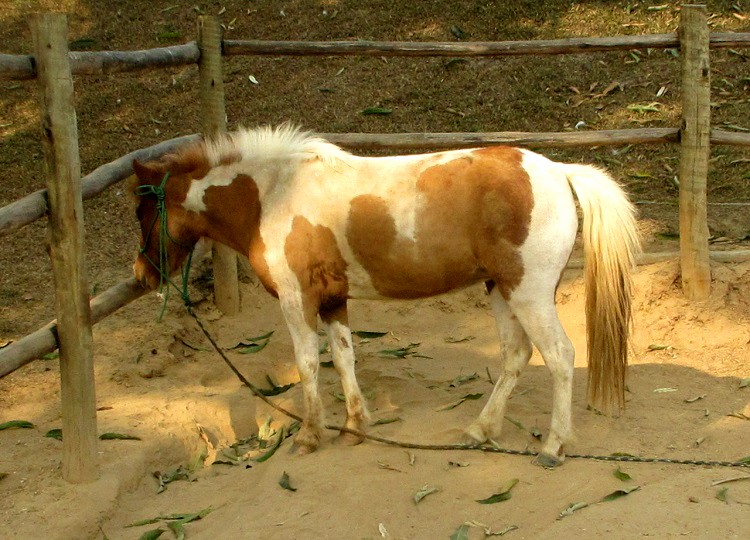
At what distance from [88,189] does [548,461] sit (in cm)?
268

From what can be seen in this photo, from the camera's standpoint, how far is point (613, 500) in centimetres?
416

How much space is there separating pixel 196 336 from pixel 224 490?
6.64ft

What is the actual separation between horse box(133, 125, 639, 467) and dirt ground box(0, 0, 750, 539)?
1.34 ft

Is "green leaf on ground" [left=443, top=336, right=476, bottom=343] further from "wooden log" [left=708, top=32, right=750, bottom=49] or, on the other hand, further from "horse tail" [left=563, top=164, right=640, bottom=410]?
"wooden log" [left=708, top=32, right=750, bottom=49]

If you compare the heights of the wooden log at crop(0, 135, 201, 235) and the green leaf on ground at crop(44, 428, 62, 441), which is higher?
the wooden log at crop(0, 135, 201, 235)

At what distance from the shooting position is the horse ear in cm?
498

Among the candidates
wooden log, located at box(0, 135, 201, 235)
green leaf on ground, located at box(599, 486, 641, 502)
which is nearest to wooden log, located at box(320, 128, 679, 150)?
wooden log, located at box(0, 135, 201, 235)

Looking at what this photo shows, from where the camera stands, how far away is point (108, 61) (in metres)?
5.02

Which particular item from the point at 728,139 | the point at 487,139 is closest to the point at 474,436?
the point at 487,139

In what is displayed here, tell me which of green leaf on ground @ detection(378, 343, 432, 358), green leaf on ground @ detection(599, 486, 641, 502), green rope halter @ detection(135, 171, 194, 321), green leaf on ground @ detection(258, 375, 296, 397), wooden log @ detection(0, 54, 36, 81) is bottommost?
green leaf on ground @ detection(599, 486, 641, 502)

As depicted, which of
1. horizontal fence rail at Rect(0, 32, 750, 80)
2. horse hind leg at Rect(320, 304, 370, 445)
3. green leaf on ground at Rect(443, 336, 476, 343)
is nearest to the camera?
horse hind leg at Rect(320, 304, 370, 445)

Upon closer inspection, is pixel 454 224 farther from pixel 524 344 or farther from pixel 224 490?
pixel 224 490

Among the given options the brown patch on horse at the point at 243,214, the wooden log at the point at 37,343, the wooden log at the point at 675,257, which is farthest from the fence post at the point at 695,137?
the wooden log at the point at 37,343

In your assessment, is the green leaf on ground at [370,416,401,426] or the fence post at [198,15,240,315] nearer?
the green leaf on ground at [370,416,401,426]
